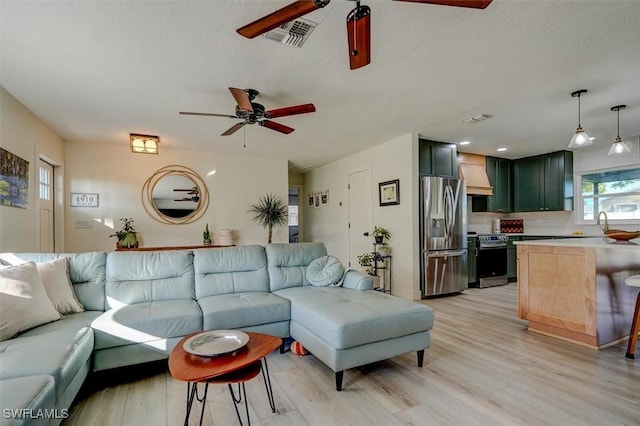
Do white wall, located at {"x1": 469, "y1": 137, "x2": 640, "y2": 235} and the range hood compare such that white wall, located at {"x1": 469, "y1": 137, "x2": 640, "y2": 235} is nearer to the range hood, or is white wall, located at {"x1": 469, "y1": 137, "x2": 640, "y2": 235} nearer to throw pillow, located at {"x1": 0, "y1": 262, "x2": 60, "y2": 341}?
the range hood

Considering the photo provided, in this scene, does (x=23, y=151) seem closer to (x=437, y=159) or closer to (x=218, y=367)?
(x=218, y=367)

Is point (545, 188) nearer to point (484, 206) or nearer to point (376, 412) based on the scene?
point (484, 206)

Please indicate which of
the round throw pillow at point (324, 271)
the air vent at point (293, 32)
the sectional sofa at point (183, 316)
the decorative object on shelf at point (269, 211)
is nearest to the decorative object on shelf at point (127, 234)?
the decorative object on shelf at point (269, 211)

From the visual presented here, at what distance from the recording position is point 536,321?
10.6 feet

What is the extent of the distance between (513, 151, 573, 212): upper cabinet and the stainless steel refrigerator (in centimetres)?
192

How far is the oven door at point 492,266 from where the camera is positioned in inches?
217

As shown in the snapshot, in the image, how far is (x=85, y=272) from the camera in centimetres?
263

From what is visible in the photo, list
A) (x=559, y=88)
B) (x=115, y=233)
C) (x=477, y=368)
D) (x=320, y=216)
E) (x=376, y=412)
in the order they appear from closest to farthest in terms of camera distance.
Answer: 1. (x=376, y=412)
2. (x=477, y=368)
3. (x=559, y=88)
4. (x=115, y=233)
5. (x=320, y=216)

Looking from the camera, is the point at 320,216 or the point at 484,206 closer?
the point at 484,206

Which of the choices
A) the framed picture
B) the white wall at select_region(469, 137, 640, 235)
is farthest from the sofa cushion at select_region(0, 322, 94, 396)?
the white wall at select_region(469, 137, 640, 235)

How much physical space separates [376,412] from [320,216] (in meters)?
5.52

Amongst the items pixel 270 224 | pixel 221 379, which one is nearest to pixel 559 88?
pixel 221 379

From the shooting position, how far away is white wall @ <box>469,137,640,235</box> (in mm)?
5105

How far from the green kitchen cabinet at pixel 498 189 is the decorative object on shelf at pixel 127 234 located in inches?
245
